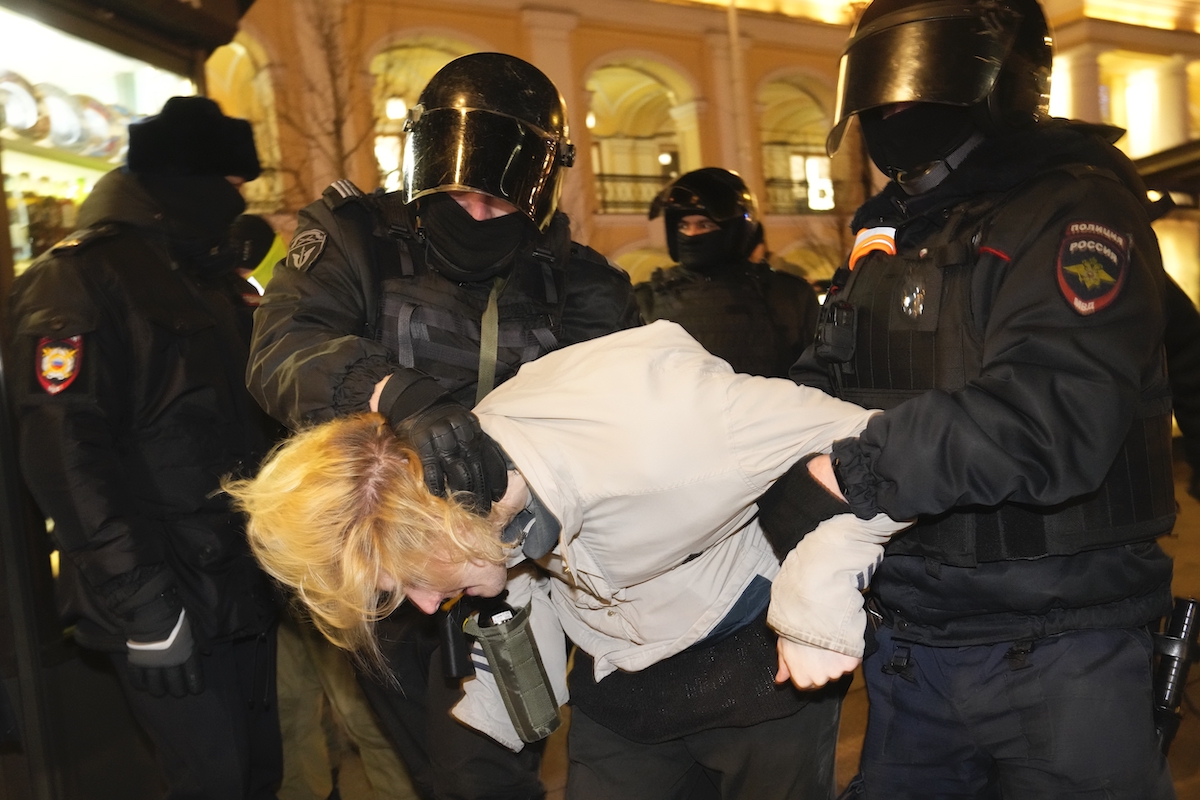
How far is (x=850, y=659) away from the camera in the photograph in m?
1.73

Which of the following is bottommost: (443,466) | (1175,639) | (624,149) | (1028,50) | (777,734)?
(777,734)

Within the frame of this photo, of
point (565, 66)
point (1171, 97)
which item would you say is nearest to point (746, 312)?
point (565, 66)

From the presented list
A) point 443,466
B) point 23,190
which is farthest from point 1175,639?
point 23,190

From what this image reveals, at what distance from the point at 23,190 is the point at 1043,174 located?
10.7 feet

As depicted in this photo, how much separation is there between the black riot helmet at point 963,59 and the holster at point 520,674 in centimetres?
134

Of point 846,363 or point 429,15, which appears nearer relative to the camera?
point 846,363

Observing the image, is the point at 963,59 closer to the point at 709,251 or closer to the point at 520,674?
the point at 520,674

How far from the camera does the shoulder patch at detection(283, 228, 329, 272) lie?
2.32 meters

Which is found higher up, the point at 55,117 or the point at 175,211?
the point at 55,117

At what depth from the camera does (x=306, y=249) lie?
2346 millimetres

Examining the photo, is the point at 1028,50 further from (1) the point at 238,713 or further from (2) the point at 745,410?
(1) the point at 238,713

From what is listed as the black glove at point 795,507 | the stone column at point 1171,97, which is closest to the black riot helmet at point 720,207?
the black glove at point 795,507

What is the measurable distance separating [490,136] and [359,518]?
1000 mm

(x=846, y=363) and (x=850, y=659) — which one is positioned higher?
(x=846, y=363)
